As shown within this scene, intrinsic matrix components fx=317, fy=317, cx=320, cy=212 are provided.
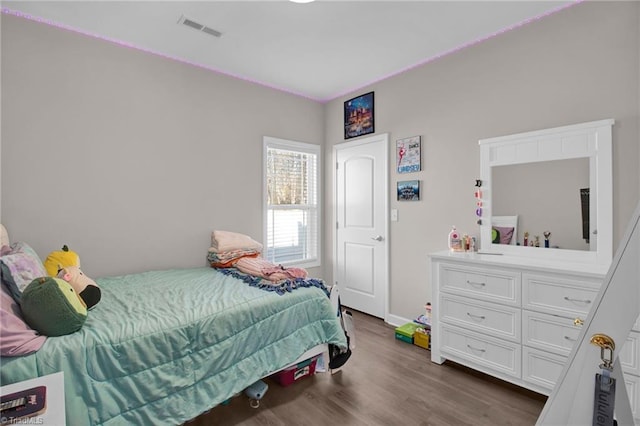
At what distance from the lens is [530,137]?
7.96 ft

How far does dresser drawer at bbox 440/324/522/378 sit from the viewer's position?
7.14ft

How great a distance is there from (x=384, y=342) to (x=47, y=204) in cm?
307

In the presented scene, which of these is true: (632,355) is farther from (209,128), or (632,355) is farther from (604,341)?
(209,128)

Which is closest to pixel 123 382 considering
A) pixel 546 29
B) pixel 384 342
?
pixel 384 342

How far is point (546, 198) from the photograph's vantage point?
2.39 metres

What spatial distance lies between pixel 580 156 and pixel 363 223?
2.09 m

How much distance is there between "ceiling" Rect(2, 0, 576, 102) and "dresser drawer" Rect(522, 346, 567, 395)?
2419 mm

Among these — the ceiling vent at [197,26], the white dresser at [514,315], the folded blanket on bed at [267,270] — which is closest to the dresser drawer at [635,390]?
the white dresser at [514,315]

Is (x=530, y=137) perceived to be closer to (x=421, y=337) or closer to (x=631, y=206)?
(x=631, y=206)

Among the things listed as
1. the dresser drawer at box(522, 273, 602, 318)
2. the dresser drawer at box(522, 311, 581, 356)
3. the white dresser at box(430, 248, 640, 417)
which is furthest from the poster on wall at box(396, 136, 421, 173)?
the dresser drawer at box(522, 311, 581, 356)

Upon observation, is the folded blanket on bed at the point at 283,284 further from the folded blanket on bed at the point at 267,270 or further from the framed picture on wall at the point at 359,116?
the framed picture on wall at the point at 359,116

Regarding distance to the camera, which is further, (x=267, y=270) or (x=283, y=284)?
(x=267, y=270)

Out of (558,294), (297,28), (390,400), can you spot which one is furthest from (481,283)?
(297,28)

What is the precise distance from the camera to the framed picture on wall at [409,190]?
321cm
